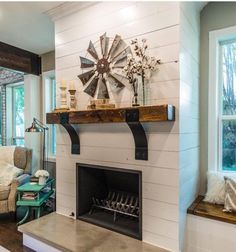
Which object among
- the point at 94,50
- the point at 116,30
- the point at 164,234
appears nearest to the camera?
the point at 164,234

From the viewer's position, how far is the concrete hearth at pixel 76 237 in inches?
73.6

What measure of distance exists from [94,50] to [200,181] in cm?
182

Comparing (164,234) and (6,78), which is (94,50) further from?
(6,78)

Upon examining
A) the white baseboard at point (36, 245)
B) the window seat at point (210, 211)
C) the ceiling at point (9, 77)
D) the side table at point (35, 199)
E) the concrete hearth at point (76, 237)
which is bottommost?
the white baseboard at point (36, 245)

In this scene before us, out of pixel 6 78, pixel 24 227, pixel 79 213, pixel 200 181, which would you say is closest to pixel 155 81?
pixel 200 181

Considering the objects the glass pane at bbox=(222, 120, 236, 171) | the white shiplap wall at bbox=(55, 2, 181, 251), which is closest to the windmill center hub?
the white shiplap wall at bbox=(55, 2, 181, 251)

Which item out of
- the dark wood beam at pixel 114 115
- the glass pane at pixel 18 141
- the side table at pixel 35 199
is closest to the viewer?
the dark wood beam at pixel 114 115

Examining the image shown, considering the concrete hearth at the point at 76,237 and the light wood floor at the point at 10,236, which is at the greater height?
the concrete hearth at the point at 76,237

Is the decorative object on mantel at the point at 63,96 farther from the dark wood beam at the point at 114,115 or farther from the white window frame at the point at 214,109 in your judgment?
the white window frame at the point at 214,109

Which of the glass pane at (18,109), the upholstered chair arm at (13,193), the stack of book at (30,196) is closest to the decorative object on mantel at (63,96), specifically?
the stack of book at (30,196)

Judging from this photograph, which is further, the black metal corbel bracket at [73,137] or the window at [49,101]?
the window at [49,101]

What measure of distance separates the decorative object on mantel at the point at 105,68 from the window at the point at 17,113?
2818mm

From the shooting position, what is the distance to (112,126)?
7.02ft

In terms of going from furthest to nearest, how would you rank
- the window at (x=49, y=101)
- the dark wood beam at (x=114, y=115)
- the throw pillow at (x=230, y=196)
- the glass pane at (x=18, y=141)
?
the glass pane at (x=18, y=141), the window at (x=49, y=101), the throw pillow at (x=230, y=196), the dark wood beam at (x=114, y=115)
